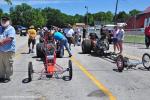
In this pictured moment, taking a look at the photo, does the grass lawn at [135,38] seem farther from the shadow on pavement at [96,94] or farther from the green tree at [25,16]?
the green tree at [25,16]

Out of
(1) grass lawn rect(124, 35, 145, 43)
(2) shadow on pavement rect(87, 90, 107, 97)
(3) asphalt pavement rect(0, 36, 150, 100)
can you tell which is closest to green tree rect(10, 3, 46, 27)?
(1) grass lawn rect(124, 35, 145, 43)

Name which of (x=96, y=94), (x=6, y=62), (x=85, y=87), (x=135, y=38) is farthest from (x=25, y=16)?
(x=96, y=94)

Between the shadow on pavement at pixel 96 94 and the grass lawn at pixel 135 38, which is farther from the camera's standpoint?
the grass lawn at pixel 135 38

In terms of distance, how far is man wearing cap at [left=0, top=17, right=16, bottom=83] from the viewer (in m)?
13.3

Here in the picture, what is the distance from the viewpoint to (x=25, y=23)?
170 metres

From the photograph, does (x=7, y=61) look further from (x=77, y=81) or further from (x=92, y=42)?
(x=92, y=42)

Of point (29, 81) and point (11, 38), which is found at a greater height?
point (11, 38)

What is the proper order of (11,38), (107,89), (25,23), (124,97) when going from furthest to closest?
1. (25,23)
2. (11,38)
3. (107,89)
4. (124,97)

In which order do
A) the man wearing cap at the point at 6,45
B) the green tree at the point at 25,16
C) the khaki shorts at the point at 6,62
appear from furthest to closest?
the green tree at the point at 25,16
the khaki shorts at the point at 6,62
the man wearing cap at the point at 6,45

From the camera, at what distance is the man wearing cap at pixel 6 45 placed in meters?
→ 13.3

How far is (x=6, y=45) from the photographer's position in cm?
1343

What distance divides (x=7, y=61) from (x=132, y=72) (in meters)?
5.03

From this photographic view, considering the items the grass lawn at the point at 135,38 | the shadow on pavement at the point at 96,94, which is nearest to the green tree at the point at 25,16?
the grass lawn at the point at 135,38

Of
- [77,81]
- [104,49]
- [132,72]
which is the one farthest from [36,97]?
[104,49]
